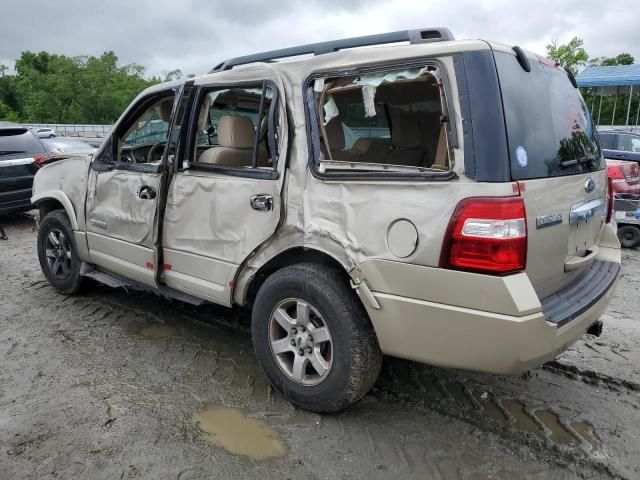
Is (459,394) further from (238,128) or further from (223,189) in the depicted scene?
(238,128)

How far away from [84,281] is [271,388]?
2.51 metres

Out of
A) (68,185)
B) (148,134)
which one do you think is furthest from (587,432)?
(68,185)

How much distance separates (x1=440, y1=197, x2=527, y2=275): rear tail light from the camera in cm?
227

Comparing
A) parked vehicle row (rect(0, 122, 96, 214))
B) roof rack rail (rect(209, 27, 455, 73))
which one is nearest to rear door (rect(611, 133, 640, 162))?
roof rack rail (rect(209, 27, 455, 73))

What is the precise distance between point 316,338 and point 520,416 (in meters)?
1.28

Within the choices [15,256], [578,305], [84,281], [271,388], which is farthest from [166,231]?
[15,256]

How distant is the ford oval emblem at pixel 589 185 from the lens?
2893mm

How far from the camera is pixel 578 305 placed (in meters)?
2.68

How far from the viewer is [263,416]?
2.98 m

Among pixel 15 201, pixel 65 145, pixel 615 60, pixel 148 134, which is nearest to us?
pixel 148 134

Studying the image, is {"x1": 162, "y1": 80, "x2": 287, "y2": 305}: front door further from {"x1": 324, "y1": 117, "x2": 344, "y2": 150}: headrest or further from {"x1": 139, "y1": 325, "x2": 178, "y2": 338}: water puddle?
{"x1": 139, "y1": 325, "x2": 178, "y2": 338}: water puddle

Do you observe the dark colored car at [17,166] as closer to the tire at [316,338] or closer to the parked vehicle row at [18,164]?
the parked vehicle row at [18,164]

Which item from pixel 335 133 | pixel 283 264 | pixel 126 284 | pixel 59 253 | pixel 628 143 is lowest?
pixel 126 284

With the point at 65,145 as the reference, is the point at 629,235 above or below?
below
